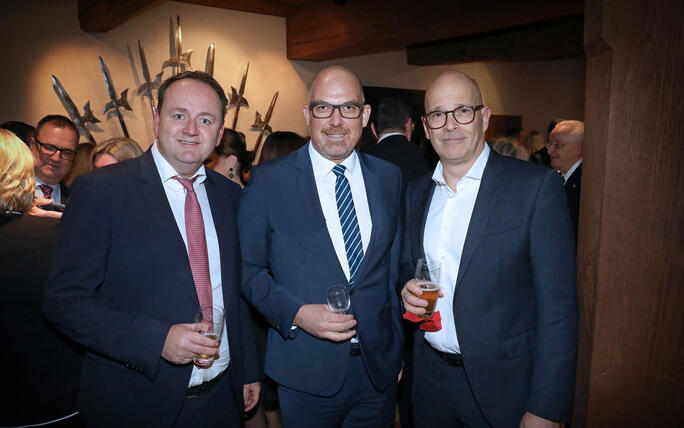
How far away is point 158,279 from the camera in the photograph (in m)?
1.52

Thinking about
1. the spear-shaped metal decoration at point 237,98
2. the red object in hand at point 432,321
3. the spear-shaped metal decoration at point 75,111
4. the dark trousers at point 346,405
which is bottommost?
the dark trousers at point 346,405

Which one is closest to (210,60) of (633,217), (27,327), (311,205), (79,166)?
(79,166)

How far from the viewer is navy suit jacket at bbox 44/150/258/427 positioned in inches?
55.5

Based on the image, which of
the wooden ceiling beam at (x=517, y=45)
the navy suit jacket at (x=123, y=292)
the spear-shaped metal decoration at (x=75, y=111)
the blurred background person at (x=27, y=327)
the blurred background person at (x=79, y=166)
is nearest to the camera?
the navy suit jacket at (x=123, y=292)

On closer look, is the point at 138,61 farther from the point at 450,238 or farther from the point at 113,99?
the point at 450,238

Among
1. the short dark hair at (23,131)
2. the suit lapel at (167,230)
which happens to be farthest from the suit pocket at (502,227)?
the short dark hair at (23,131)

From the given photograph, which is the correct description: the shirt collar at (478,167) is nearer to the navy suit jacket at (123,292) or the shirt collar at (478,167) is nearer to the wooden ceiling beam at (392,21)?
the navy suit jacket at (123,292)

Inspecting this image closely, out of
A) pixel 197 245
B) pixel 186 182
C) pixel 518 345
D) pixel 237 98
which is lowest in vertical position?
pixel 518 345

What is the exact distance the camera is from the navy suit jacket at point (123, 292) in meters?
1.41

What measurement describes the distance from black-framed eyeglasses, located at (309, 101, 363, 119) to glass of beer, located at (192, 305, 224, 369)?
902mm

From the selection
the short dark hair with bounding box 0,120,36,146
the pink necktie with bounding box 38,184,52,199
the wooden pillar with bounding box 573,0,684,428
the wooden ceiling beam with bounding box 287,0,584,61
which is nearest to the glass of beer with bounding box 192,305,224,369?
the wooden pillar with bounding box 573,0,684,428

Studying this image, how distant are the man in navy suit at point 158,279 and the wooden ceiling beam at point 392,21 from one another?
4447 mm

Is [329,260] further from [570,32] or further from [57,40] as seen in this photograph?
[570,32]

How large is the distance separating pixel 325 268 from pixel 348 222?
215mm
